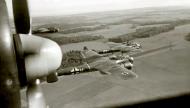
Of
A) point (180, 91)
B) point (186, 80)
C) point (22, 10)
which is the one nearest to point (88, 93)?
point (180, 91)

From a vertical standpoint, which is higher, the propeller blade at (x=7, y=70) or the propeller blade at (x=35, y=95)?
the propeller blade at (x=7, y=70)

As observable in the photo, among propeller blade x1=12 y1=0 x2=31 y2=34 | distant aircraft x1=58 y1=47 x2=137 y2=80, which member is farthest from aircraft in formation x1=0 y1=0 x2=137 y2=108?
distant aircraft x1=58 y1=47 x2=137 y2=80

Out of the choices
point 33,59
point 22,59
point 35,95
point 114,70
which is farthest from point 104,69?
point 22,59

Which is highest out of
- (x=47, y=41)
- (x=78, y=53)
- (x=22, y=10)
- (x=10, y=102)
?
(x=22, y=10)

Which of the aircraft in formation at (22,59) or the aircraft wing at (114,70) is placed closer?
the aircraft in formation at (22,59)

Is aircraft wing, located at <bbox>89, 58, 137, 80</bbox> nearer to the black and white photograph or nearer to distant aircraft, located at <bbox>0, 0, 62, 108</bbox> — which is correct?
the black and white photograph

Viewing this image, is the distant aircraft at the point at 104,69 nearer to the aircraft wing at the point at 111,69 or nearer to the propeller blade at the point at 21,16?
the aircraft wing at the point at 111,69

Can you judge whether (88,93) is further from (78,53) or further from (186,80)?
(78,53)

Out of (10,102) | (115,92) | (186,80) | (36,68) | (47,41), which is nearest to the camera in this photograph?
(10,102)

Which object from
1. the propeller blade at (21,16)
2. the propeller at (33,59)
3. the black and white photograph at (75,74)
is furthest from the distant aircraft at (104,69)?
the propeller at (33,59)
